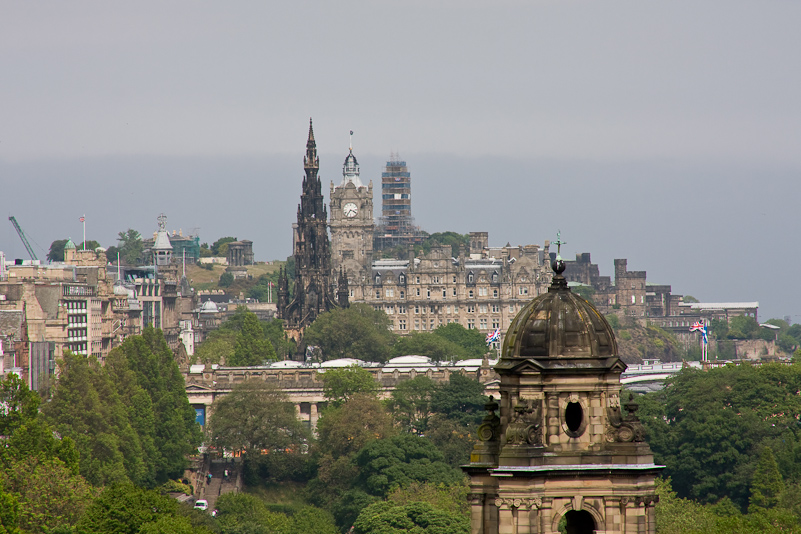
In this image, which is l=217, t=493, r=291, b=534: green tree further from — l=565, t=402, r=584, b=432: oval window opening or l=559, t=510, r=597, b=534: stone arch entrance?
l=565, t=402, r=584, b=432: oval window opening

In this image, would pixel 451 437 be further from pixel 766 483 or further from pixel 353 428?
pixel 766 483

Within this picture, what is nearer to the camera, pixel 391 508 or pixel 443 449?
pixel 391 508

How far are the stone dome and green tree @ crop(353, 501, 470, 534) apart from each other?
70.4 metres

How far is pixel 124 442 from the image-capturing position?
465 ft

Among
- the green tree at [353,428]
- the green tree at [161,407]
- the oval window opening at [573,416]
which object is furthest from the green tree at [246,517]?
the oval window opening at [573,416]

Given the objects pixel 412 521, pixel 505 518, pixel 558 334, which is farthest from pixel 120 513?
pixel 505 518

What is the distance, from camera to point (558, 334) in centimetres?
4075

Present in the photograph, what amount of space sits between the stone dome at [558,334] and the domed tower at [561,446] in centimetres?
2

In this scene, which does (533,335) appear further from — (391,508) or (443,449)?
(443,449)

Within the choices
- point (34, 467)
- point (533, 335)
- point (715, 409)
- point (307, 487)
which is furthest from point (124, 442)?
point (533, 335)

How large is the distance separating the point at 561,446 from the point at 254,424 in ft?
437

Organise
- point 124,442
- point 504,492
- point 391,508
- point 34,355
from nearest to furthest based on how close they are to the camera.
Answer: point 504,492 → point 391,508 → point 124,442 → point 34,355

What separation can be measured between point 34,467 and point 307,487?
50820 mm

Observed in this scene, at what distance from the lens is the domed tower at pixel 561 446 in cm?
3975
